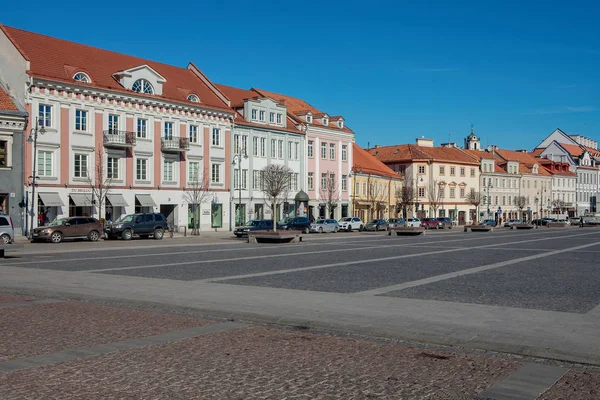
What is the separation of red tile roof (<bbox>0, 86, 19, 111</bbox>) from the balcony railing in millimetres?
7044

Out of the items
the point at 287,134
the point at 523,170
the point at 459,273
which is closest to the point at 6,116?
the point at 287,134

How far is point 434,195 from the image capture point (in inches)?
3844

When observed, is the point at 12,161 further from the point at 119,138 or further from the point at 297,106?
the point at 297,106

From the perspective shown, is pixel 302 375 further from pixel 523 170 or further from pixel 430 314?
pixel 523 170

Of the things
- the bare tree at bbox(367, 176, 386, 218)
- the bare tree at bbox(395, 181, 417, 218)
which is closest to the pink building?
the bare tree at bbox(367, 176, 386, 218)

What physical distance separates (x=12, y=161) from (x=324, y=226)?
28034mm

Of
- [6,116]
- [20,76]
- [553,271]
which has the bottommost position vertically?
[553,271]

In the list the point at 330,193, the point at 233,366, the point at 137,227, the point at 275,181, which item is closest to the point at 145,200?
the point at 137,227

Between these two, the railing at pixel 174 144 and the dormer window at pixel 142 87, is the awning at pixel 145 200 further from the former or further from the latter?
the dormer window at pixel 142 87

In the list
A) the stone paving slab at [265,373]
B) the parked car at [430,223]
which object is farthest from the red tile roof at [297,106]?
the stone paving slab at [265,373]

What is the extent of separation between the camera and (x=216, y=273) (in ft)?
63.2

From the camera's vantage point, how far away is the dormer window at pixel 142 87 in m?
53.3

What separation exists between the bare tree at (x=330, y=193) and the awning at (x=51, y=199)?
30821 millimetres

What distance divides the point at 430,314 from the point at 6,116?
39.8 meters
